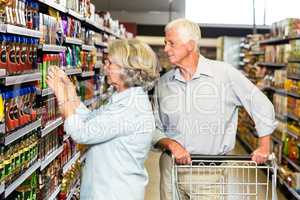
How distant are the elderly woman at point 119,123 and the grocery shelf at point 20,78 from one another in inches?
8.6

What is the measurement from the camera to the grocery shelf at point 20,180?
2543 mm

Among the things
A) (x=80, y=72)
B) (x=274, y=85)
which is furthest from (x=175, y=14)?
(x=80, y=72)

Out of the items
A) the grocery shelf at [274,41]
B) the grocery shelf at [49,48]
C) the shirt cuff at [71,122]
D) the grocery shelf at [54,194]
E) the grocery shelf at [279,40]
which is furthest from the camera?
the grocery shelf at [274,41]

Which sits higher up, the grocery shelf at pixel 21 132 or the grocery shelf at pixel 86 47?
the grocery shelf at pixel 86 47

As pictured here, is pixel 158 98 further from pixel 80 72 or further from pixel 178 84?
pixel 80 72

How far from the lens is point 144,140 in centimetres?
250

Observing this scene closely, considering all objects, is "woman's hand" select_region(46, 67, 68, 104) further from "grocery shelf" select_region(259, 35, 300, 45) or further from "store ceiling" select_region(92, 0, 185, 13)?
"store ceiling" select_region(92, 0, 185, 13)

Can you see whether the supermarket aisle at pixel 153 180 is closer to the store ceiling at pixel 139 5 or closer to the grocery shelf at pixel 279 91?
the grocery shelf at pixel 279 91

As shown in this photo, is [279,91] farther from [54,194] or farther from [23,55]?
[23,55]

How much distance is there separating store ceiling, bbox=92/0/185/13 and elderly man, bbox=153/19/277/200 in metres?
11.5

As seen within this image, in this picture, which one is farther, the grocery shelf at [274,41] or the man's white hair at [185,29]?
the grocery shelf at [274,41]

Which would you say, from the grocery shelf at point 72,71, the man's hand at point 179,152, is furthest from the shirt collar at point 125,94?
the grocery shelf at point 72,71

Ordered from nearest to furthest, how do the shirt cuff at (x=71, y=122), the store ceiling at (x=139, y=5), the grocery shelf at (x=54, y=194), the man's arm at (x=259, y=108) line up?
the shirt cuff at (x=71, y=122)
the man's arm at (x=259, y=108)
the grocery shelf at (x=54, y=194)
the store ceiling at (x=139, y=5)

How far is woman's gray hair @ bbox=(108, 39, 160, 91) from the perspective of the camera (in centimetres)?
242
